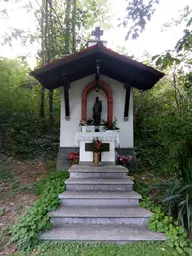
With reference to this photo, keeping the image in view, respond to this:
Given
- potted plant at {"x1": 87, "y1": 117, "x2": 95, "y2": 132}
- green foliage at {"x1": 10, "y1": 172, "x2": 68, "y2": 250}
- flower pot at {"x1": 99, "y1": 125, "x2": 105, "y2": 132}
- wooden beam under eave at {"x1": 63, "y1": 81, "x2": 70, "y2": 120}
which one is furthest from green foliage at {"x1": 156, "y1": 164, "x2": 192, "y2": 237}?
wooden beam under eave at {"x1": 63, "y1": 81, "x2": 70, "y2": 120}

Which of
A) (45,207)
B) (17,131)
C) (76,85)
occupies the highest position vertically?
(76,85)

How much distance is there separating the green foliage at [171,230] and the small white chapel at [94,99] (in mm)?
2135

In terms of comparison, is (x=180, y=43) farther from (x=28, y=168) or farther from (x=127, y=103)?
(x=28, y=168)

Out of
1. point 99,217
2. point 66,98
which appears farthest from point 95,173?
point 66,98

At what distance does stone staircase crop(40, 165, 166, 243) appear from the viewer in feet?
8.14

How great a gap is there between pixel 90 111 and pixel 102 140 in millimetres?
1171

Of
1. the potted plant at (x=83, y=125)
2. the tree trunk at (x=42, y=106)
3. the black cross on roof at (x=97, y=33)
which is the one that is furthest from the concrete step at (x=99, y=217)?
the tree trunk at (x=42, y=106)

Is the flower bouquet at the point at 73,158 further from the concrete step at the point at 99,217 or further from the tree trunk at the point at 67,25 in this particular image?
the tree trunk at the point at 67,25

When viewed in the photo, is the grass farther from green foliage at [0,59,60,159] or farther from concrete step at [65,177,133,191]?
green foliage at [0,59,60,159]

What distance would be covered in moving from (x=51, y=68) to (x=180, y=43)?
9.72ft

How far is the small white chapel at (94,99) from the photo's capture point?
15.7ft

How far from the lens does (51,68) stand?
4.40m

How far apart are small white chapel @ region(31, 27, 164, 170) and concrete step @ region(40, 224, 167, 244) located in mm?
2219

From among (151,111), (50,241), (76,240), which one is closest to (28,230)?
(50,241)
